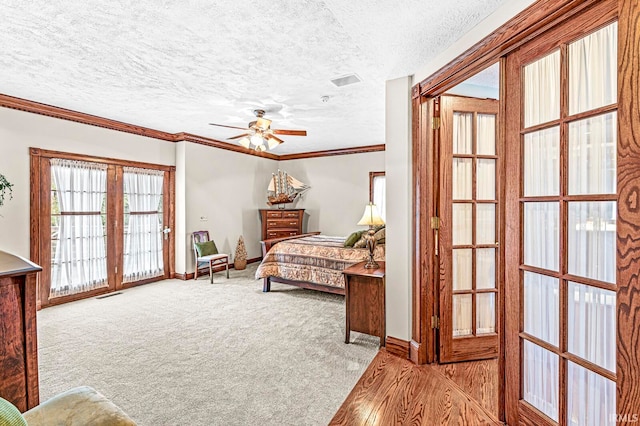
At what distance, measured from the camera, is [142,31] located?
2.32 meters

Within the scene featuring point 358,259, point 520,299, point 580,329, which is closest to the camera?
point 580,329

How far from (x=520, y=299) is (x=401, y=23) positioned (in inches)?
71.5

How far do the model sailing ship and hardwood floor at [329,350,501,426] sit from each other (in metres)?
5.28

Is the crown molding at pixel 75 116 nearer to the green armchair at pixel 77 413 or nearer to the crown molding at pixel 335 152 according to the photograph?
the crown molding at pixel 335 152

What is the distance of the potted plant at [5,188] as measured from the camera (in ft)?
11.5

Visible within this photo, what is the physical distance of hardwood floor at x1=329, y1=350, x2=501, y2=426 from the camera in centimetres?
195

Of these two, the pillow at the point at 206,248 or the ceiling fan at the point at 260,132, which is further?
→ the pillow at the point at 206,248

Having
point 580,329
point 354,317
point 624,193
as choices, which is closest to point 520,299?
point 580,329

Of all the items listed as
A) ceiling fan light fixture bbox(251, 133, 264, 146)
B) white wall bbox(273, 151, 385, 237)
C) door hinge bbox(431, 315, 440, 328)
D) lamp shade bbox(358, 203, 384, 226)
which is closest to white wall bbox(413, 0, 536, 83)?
lamp shade bbox(358, 203, 384, 226)

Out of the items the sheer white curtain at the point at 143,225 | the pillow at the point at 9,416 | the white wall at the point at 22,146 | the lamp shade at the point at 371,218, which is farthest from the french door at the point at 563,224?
the sheer white curtain at the point at 143,225

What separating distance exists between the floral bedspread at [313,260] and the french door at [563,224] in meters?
2.51

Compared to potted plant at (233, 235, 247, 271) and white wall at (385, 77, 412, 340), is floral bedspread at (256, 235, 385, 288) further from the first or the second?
potted plant at (233, 235, 247, 271)

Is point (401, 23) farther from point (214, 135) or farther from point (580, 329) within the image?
point (214, 135)

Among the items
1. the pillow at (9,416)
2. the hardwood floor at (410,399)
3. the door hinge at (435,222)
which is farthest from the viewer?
the door hinge at (435,222)
